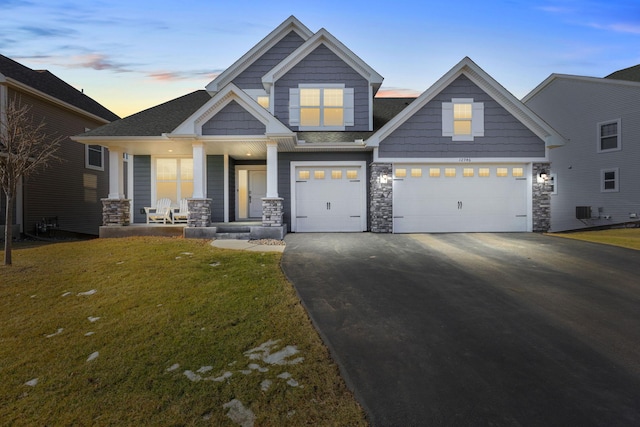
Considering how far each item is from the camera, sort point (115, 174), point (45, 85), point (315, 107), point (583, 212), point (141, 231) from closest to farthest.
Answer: point (141, 231), point (115, 174), point (315, 107), point (45, 85), point (583, 212)

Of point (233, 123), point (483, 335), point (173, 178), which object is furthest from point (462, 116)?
point (173, 178)

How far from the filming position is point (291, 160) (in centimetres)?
1315

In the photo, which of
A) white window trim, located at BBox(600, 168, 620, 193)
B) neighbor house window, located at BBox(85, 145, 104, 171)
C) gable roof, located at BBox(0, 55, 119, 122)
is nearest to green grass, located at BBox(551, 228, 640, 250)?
white window trim, located at BBox(600, 168, 620, 193)

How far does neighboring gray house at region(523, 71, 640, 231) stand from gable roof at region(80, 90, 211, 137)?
20.0 m

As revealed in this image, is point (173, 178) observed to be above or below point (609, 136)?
below

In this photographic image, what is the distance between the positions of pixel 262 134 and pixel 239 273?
5.84 meters

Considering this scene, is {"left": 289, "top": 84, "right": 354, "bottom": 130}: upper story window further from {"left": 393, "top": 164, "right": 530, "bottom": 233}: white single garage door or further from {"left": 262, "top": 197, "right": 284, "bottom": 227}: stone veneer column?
{"left": 262, "top": 197, "right": 284, "bottom": 227}: stone veneer column

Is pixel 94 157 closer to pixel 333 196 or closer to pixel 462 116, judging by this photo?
pixel 333 196

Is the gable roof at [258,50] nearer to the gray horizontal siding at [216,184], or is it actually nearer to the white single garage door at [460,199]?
the gray horizontal siding at [216,184]

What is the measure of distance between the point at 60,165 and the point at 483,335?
18.7 metres

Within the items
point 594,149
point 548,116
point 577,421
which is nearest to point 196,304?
point 577,421

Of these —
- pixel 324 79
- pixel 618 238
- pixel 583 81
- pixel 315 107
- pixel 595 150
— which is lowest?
pixel 618 238

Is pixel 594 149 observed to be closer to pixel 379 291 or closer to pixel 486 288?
pixel 486 288

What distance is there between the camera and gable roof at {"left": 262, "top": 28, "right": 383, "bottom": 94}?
13273 millimetres
